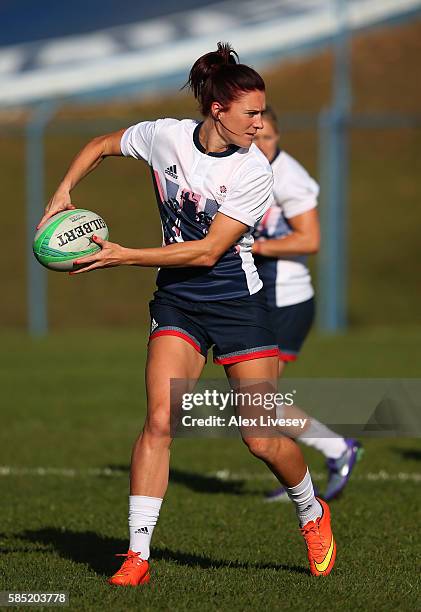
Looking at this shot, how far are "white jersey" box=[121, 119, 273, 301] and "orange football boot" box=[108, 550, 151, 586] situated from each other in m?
1.15

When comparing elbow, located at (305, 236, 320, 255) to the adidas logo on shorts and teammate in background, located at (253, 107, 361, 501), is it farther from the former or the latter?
the adidas logo on shorts

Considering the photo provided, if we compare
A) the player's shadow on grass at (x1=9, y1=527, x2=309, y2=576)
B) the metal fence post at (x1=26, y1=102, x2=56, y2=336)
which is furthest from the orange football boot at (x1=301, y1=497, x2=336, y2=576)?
the metal fence post at (x1=26, y1=102, x2=56, y2=336)

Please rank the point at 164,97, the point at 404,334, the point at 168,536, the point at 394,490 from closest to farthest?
1. the point at 168,536
2. the point at 394,490
3. the point at 404,334
4. the point at 164,97

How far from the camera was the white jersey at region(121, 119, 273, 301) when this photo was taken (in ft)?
16.9

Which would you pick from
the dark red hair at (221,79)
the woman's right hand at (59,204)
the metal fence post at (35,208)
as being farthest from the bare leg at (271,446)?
the metal fence post at (35,208)

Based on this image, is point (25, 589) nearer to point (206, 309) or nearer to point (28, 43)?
point (206, 309)

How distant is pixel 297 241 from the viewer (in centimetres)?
722

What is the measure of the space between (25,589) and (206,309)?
4.63 ft

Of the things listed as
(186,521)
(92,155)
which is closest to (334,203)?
(186,521)

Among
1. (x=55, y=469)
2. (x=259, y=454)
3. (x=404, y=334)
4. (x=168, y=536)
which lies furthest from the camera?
(x=404, y=334)

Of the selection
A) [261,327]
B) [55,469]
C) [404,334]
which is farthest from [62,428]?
[404,334]

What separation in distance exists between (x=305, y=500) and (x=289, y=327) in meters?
2.22

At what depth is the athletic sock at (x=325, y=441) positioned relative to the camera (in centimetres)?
714

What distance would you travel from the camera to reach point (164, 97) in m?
27.7
